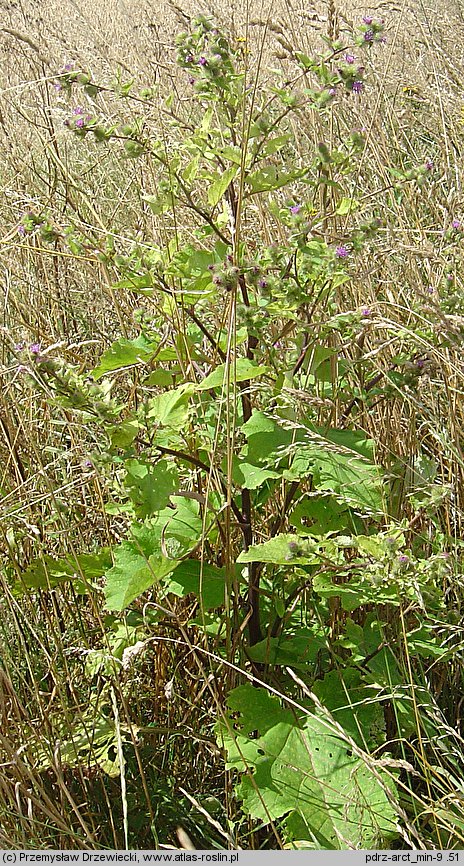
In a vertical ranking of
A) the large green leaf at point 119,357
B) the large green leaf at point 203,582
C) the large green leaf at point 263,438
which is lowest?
the large green leaf at point 203,582

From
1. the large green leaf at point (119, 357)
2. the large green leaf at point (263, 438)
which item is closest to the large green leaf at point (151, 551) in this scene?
the large green leaf at point (263, 438)

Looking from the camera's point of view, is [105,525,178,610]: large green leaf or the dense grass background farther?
the dense grass background

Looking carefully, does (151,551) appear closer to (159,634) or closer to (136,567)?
(136,567)

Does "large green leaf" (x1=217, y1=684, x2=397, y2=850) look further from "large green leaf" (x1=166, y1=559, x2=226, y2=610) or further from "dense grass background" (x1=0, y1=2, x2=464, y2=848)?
"large green leaf" (x1=166, y1=559, x2=226, y2=610)

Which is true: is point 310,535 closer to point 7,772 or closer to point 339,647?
point 339,647

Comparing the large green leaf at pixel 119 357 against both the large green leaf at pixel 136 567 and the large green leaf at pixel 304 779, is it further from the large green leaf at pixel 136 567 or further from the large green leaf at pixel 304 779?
the large green leaf at pixel 304 779

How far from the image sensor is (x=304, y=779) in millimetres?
1199

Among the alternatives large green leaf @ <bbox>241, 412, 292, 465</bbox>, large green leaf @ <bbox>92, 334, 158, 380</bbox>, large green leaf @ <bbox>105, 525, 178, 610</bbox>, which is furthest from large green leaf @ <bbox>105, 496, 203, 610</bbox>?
large green leaf @ <bbox>92, 334, 158, 380</bbox>

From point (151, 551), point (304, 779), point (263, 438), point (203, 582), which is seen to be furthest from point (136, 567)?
point (304, 779)

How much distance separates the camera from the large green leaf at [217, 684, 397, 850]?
1.15m

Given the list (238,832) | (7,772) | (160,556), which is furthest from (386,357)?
(7,772)

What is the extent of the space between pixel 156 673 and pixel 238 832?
1.06 ft

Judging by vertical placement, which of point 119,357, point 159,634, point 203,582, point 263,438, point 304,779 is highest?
point 119,357

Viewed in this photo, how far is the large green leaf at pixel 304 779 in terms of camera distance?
1.15 metres
